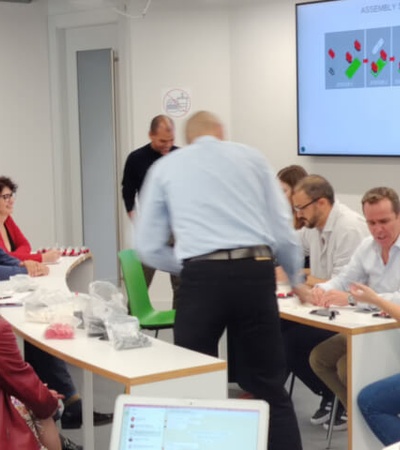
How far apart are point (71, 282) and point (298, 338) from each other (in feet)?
7.62

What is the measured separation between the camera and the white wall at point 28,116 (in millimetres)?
8453

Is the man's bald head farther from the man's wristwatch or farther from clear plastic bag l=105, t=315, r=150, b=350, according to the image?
the man's wristwatch

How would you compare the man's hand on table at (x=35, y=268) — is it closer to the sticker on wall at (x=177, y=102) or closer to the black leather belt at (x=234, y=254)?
the black leather belt at (x=234, y=254)

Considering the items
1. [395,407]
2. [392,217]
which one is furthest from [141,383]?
[392,217]

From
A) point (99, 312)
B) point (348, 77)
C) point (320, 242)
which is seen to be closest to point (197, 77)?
point (348, 77)

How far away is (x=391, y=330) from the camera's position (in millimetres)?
4133

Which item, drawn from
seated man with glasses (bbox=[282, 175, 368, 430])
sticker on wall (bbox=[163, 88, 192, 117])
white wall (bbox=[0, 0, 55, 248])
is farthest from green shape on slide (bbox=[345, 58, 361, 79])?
white wall (bbox=[0, 0, 55, 248])

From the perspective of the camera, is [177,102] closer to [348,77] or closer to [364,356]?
[348,77]

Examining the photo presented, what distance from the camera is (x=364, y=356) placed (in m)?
4.06

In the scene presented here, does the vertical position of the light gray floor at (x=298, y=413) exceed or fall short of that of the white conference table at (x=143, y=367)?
it falls short

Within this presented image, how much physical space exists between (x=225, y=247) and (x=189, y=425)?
120 cm

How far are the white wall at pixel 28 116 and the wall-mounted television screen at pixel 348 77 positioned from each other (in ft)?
8.71

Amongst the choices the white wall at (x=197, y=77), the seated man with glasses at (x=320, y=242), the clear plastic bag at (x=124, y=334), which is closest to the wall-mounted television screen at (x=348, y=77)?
the white wall at (x=197, y=77)

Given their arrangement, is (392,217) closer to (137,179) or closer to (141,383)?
(141,383)
